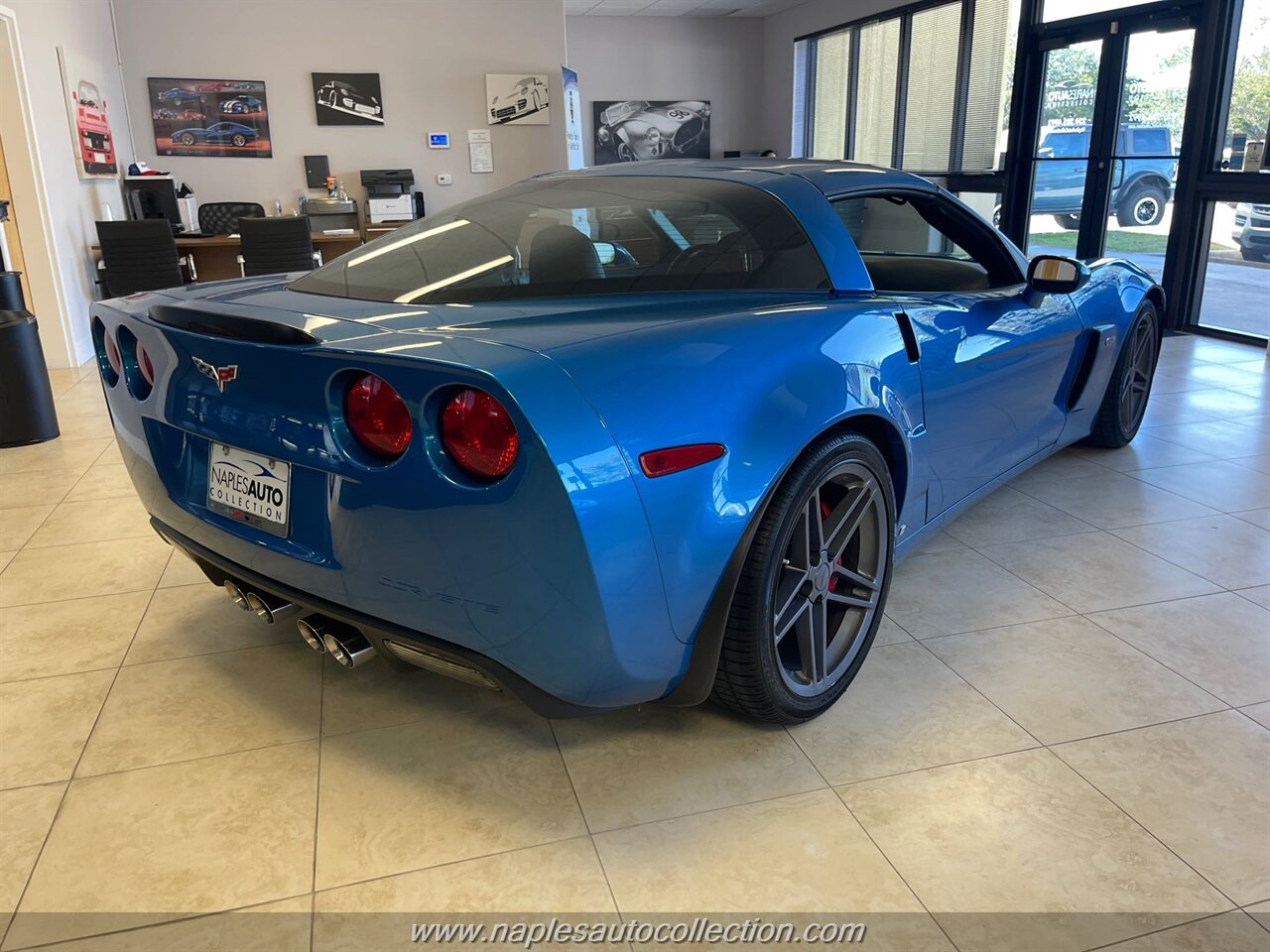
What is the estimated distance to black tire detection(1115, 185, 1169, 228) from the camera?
22.8 ft

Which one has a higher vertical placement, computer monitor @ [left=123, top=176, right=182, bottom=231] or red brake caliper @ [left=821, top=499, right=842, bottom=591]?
computer monitor @ [left=123, top=176, right=182, bottom=231]

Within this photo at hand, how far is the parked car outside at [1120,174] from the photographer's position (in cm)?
690

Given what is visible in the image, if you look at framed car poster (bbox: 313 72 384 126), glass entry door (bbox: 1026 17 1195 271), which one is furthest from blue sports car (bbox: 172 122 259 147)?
glass entry door (bbox: 1026 17 1195 271)

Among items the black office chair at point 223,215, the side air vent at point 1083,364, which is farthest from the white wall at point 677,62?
the side air vent at point 1083,364

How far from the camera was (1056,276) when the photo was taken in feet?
8.27

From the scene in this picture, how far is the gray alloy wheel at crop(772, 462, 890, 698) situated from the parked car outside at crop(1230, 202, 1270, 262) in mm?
5937

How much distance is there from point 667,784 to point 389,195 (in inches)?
311

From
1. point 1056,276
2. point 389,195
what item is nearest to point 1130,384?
point 1056,276

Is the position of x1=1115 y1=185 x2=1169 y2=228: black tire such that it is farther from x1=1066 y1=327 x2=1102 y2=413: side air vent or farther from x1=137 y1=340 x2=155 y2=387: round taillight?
x1=137 y1=340 x2=155 y2=387: round taillight

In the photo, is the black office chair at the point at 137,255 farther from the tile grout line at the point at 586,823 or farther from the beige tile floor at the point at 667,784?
the tile grout line at the point at 586,823

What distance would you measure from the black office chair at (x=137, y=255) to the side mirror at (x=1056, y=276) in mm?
5872

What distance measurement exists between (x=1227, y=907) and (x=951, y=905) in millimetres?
410

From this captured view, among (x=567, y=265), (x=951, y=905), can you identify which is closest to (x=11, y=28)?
(x=567, y=265)

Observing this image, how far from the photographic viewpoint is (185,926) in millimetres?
1395
